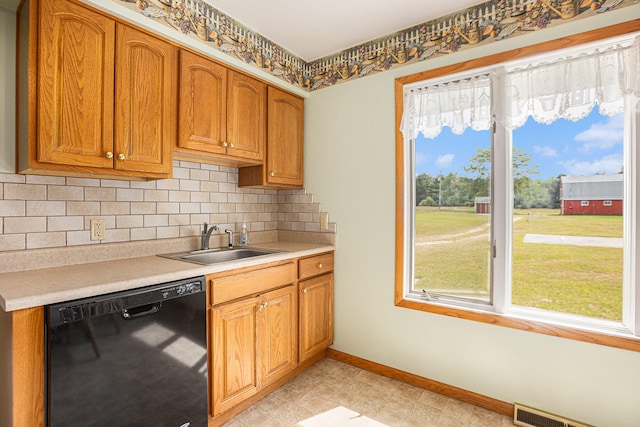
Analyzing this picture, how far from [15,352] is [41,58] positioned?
1.24m

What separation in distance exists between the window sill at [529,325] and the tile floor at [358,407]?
0.57 metres

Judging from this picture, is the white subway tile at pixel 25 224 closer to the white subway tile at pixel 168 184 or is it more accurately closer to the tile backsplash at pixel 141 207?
the tile backsplash at pixel 141 207

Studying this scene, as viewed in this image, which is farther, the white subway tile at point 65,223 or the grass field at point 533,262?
the grass field at point 533,262

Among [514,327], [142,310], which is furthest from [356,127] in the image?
[142,310]

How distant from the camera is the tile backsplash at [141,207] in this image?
1.58 m

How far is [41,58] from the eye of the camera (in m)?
1.39

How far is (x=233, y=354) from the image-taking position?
182 cm

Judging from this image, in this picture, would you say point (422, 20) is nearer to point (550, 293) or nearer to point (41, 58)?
point (550, 293)

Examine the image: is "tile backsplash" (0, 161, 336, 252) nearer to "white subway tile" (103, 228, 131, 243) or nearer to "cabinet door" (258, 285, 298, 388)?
"white subway tile" (103, 228, 131, 243)

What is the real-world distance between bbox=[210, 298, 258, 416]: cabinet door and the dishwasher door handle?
1.06ft

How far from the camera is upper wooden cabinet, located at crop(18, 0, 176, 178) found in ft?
4.58

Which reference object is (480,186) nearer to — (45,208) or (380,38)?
(380,38)

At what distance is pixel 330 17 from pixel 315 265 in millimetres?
1813

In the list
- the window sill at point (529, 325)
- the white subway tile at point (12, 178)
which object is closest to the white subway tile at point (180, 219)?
the white subway tile at point (12, 178)
